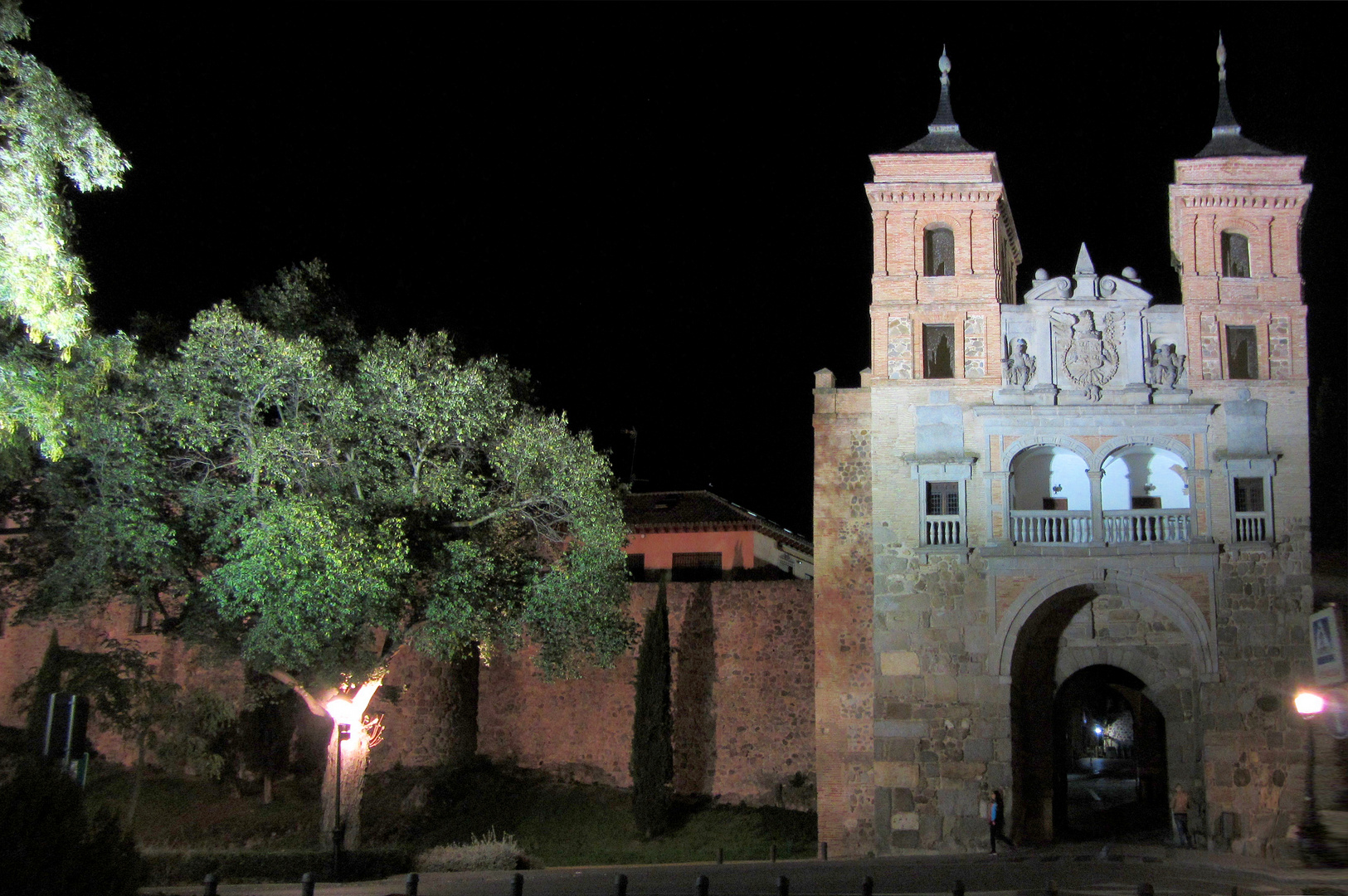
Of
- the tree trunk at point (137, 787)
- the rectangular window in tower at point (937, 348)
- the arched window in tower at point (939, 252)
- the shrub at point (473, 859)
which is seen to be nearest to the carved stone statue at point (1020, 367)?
the rectangular window in tower at point (937, 348)

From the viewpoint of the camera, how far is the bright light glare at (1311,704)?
1043cm

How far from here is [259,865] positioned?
16.5m

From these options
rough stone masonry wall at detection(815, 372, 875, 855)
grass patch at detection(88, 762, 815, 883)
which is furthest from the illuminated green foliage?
grass patch at detection(88, 762, 815, 883)

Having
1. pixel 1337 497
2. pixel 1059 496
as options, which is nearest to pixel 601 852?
pixel 1059 496

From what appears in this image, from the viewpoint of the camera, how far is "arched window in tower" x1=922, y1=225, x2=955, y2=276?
21.7 metres

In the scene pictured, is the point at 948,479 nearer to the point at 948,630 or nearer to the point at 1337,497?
the point at 948,630

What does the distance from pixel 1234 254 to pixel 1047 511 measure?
5.42 metres

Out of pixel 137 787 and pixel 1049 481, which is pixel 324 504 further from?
pixel 1049 481

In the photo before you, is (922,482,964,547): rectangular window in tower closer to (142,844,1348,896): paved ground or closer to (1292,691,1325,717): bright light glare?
(142,844,1348,896): paved ground

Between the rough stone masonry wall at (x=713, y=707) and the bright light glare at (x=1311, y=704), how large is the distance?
13.2 m

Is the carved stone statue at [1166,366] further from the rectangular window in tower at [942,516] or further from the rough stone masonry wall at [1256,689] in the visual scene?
the rectangular window in tower at [942,516]

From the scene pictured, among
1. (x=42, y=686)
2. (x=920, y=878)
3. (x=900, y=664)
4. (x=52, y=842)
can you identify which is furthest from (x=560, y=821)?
(x=52, y=842)

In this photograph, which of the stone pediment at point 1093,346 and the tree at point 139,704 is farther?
the stone pediment at point 1093,346

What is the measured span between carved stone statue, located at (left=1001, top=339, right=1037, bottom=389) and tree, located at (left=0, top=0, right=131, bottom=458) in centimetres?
1373
